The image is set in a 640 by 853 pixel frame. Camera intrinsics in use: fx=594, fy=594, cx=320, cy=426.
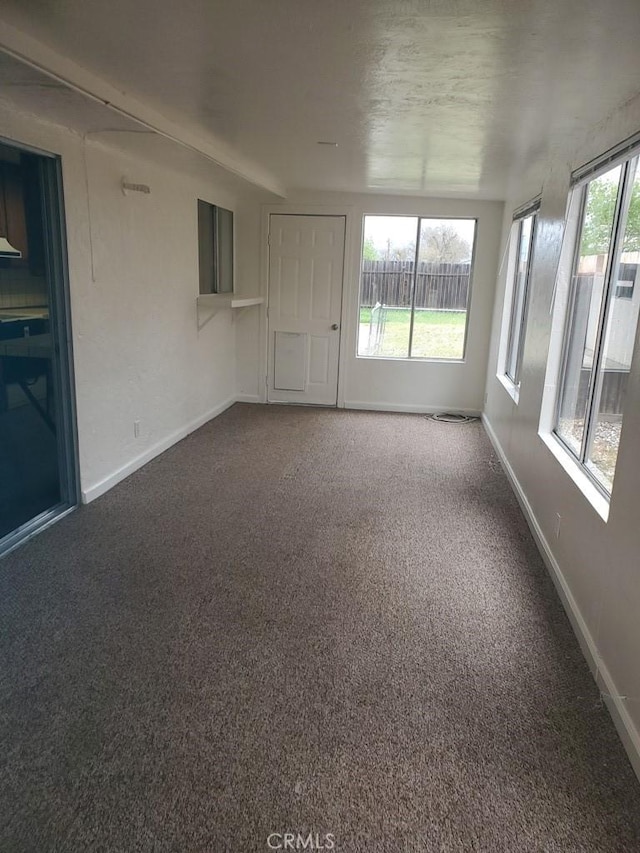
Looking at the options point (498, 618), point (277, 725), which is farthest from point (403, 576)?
point (277, 725)

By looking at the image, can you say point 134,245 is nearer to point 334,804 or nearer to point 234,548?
point 234,548

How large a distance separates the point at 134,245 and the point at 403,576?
9.43 feet

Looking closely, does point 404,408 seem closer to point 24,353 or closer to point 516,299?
point 516,299

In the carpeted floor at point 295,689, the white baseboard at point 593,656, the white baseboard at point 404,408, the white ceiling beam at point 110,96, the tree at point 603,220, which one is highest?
the white ceiling beam at point 110,96

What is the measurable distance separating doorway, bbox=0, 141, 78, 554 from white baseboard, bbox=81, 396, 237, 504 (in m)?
0.24

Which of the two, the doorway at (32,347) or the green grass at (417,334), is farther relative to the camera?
the green grass at (417,334)

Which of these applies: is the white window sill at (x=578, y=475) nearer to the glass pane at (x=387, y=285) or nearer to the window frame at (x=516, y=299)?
the window frame at (x=516, y=299)

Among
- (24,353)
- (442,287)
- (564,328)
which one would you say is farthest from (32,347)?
(442,287)

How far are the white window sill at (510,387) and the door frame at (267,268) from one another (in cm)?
177

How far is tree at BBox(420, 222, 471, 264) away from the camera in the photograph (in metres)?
6.28

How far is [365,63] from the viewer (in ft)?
7.45

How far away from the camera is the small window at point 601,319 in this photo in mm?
2592

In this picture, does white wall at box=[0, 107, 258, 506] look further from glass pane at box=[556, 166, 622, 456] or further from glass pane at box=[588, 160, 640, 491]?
glass pane at box=[588, 160, 640, 491]

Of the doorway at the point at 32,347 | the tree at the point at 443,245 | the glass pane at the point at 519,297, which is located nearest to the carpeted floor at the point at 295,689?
the doorway at the point at 32,347
